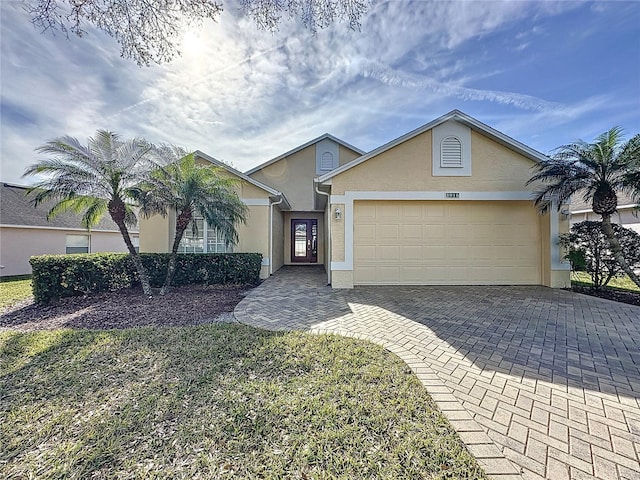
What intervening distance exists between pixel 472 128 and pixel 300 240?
36.8ft

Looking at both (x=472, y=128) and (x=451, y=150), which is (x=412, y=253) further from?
(x=472, y=128)

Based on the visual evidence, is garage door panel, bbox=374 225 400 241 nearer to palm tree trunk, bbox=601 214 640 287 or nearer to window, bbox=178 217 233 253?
palm tree trunk, bbox=601 214 640 287

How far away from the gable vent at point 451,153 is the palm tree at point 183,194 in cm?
723

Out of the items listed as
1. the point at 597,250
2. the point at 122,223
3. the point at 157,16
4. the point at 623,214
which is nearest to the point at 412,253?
the point at 597,250

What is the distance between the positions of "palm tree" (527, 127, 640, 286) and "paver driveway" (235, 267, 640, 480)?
2.72 meters

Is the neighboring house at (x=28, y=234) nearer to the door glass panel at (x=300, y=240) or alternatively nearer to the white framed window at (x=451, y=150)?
the door glass panel at (x=300, y=240)

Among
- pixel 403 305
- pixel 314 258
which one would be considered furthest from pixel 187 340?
pixel 314 258

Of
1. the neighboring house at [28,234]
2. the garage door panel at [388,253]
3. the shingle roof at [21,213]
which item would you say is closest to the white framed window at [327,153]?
the garage door panel at [388,253]

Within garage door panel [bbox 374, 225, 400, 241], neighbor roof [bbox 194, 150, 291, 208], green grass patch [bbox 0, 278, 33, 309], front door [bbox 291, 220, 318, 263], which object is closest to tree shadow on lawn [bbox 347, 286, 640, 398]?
garage door panel [bbox 374, 225, 400, 241]

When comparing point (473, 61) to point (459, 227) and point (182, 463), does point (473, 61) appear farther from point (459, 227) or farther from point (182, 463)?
point (182, 463)

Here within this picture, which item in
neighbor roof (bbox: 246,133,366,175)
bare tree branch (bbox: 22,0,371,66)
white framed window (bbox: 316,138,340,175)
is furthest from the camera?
white framed window (bbox: 316,138,340,175)

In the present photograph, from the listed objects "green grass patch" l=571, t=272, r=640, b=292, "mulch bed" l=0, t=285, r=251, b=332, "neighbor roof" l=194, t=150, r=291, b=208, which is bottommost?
"mulch bed" l=0, t=285, r=251, b=332

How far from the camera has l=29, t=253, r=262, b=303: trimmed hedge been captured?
26.4 feet

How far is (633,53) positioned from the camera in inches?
318
